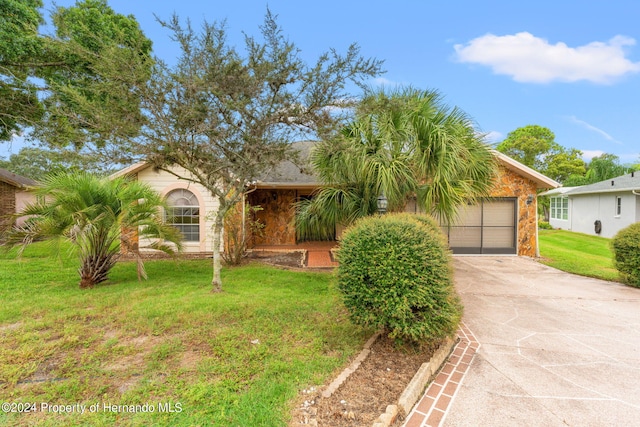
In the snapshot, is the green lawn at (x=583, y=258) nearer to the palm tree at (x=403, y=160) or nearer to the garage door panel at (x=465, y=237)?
the garage door panel at (x=465, y=237)

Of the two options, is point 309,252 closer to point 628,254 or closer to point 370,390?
point 370,390

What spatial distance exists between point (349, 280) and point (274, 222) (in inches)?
396

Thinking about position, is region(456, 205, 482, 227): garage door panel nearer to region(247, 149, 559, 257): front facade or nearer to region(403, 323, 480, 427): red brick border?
region(247, 149, 559, 257): front facade

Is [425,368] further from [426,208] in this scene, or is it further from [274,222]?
[274,222]

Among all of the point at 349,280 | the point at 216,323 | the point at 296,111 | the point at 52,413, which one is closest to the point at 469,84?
the point at 296,111

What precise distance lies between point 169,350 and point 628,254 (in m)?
10.0

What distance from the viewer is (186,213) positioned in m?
11.1

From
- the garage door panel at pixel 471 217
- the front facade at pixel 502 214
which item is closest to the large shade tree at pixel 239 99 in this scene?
the front facade at pixel 502 214

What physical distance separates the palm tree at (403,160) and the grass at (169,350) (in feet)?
8.20

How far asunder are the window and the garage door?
15.1 meters

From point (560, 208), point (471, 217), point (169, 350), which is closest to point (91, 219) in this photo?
point (169, 350)

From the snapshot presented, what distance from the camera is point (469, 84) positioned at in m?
13.3

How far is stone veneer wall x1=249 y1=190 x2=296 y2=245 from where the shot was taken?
13297 mm

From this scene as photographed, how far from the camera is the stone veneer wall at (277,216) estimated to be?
43.6 feet
